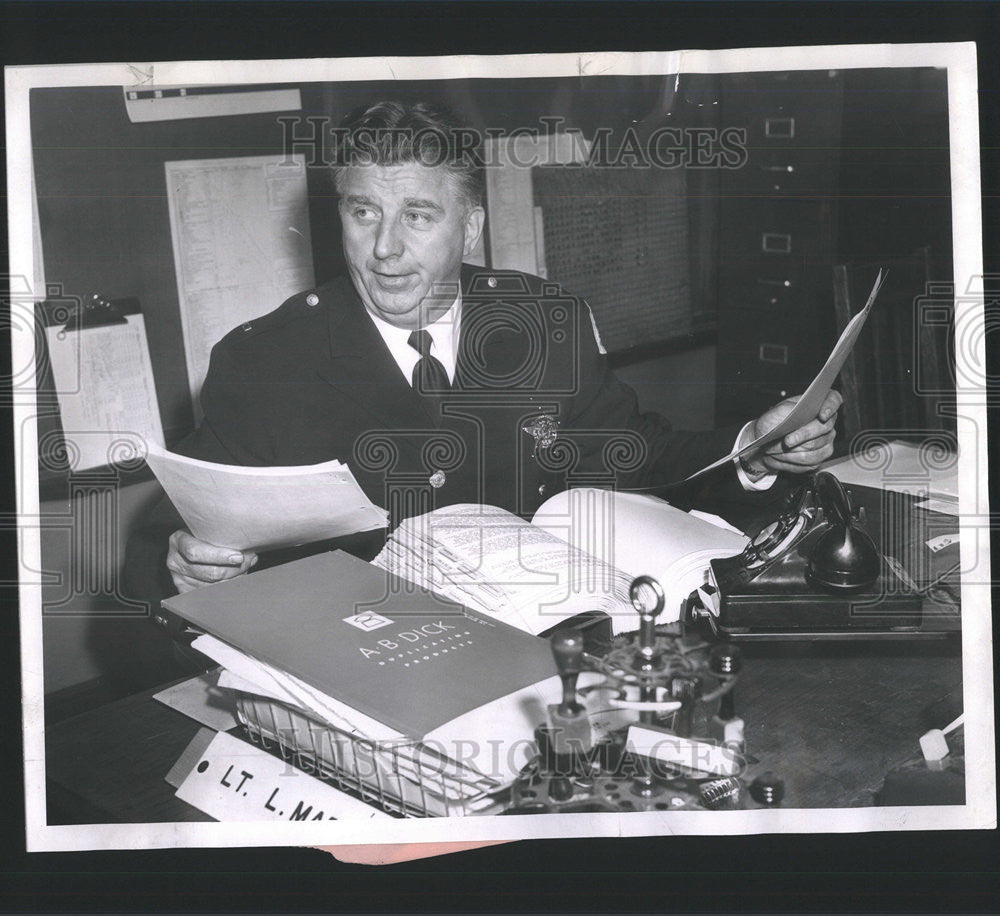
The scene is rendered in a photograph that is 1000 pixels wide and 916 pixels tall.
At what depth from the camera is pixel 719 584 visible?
87 cm

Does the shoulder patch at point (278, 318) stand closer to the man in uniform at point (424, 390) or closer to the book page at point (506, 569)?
the man in uniform at point (424, 390)

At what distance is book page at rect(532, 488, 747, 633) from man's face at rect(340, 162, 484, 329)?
0.26 meters

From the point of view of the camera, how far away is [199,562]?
915 mm

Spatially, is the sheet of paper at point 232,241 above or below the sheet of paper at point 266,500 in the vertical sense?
above

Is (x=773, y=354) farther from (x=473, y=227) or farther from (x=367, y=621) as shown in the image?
(x=367, y=621)

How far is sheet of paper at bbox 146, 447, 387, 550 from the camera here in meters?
0.79

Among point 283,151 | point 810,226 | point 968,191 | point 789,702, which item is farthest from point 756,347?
point 283,151

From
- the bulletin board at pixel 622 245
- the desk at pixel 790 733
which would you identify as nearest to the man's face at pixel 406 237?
the bulletin board at pixel 622 245

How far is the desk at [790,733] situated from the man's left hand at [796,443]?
9.4 inches

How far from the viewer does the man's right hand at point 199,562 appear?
2.96ft

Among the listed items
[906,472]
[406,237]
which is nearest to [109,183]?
[406,237]

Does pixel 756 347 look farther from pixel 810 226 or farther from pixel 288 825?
pixel 288 825

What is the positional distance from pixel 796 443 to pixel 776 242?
0.77 feet

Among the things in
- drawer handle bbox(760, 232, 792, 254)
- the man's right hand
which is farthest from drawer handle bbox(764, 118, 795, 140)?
the man's right hand
